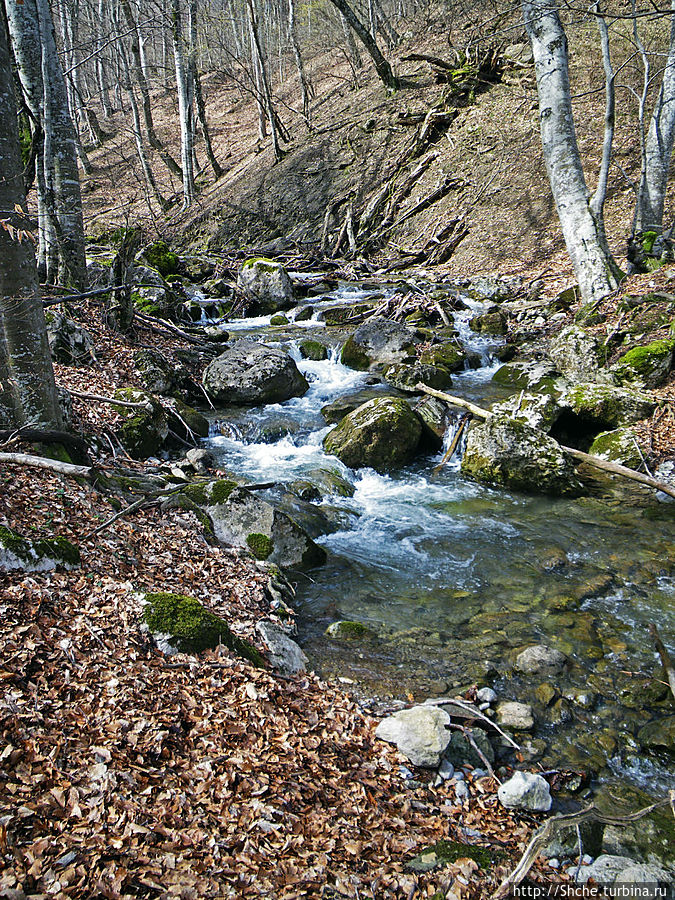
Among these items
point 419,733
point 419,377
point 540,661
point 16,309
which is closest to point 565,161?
point 419,377

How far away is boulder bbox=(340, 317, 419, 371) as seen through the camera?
1299cm

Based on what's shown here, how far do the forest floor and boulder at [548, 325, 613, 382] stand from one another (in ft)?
27.4

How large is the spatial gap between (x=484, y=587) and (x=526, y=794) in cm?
273

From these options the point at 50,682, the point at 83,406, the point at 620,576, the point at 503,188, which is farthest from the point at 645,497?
the point at 503,188

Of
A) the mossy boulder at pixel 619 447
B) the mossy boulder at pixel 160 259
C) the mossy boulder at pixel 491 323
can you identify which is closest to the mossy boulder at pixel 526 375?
the mossy boulder at pixel 619 447

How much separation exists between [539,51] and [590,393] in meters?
6.71

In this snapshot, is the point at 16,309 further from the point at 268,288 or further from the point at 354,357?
the point at 268,288

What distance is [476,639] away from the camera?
5.38 m

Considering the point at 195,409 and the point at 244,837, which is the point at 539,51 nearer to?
the point at 195,409

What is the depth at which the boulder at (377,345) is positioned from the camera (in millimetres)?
12992

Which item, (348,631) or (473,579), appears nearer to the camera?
(348,631)

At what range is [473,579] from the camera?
6.45 metres

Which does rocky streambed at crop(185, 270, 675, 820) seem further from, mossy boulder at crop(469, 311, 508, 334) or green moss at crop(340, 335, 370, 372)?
mossy boulder at crop(469, 311, 508, 334)

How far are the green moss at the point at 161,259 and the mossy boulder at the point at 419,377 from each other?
9.93 meters
